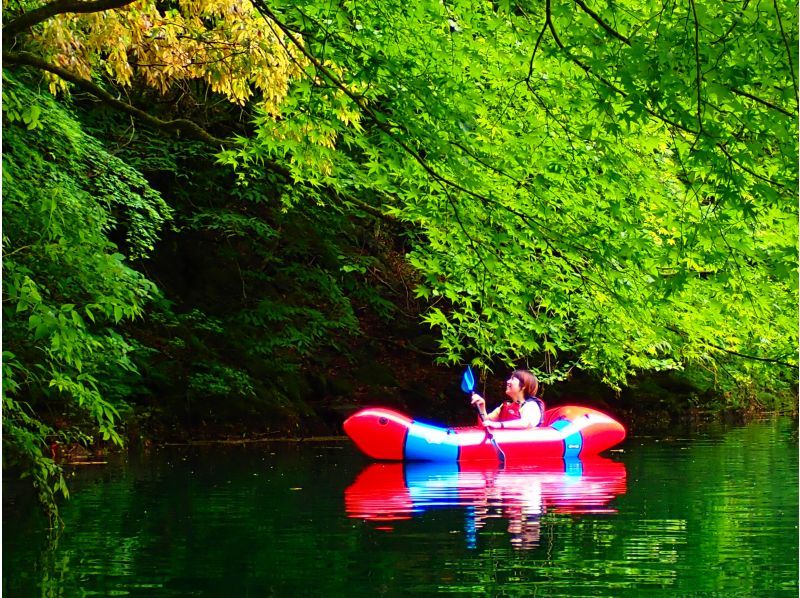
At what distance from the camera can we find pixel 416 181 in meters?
8.51

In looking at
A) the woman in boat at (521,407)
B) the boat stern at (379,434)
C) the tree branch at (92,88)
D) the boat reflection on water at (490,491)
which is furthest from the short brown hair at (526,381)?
the tree branch at (92,88)

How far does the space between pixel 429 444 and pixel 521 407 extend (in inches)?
46.6

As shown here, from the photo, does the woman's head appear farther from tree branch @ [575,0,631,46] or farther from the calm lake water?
tree branch @ [575,0,631,46]

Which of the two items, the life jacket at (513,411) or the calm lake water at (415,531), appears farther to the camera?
the life jacket at (513,411)

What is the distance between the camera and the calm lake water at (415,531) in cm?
551

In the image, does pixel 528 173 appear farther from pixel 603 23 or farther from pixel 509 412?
pixel 509 412

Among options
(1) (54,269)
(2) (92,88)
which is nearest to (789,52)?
(1) (54,269)

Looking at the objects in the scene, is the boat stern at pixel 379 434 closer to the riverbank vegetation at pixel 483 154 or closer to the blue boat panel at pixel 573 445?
the blue boat panel at pixel 573 445

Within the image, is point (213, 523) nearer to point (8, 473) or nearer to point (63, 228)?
point (63, 228)

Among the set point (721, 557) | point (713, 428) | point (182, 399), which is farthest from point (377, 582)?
point (713, 428)

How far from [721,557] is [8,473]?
7.49 m

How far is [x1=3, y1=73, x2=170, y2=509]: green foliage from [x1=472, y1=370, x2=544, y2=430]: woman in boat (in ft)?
13.9

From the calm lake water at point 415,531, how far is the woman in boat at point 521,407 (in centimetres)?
105

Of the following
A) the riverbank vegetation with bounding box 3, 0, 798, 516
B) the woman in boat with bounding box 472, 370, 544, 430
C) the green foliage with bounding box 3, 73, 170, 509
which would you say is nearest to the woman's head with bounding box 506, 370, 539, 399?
the woman in boat with bounding box 472, 370, 544, 430
